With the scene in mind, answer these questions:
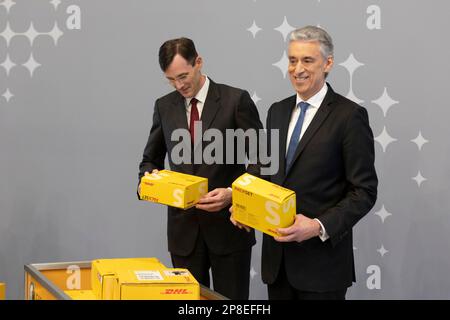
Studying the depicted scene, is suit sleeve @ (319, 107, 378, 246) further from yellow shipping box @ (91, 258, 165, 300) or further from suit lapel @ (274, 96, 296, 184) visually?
yellow shipping box @ (91, 258, 165, 300)

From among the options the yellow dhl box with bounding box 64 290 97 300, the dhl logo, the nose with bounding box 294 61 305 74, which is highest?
the nose with bounding box 294 61 305 74

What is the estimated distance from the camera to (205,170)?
10.6 ft

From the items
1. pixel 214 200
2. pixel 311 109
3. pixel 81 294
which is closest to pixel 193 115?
pixel 214 200

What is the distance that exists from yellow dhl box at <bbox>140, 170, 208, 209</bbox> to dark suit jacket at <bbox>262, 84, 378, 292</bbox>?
1.22ft

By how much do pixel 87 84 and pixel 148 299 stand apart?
8.68 feet

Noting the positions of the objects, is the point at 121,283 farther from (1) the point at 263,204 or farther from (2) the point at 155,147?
(2) the point at 155,147

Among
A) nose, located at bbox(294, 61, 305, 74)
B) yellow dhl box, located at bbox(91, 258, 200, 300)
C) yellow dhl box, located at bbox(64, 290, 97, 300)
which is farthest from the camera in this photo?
nose, located at bbox(294, 61, 305, 74)

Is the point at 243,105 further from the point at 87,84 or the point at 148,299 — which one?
the point at 87,84

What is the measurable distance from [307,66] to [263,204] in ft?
1.92

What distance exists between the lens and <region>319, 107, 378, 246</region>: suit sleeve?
2.69m

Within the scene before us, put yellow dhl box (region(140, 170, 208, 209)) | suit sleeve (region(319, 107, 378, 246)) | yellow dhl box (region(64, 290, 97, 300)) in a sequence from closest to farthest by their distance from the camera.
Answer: yellow dhl box (region(64, 290, 97, 300)), suit sleeve (region(319, 107, 378, 246)), yellow dhl box (region(140, 170, 208, 209))

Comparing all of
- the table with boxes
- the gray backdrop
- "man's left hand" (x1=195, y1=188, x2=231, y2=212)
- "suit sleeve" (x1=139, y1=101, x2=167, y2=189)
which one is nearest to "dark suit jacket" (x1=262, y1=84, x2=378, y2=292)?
"man's left hand" (x1=195, y1=188, x2=231, y2=212)

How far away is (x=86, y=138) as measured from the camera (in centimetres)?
464

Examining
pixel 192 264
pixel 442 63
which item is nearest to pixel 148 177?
pixel 192 264
